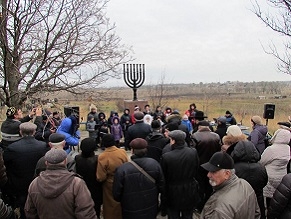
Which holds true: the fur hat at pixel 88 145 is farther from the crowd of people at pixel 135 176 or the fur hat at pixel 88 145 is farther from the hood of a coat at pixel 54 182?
→ the hood of a coat at pixel 54 182

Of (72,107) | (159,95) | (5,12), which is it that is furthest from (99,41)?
(159,95)

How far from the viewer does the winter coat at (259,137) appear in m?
5.24

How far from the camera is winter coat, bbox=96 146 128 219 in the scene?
3.65 metres

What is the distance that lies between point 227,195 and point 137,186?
128 centimetres

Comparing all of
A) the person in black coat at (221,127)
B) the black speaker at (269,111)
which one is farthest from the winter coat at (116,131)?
the black speaker at (269,111)

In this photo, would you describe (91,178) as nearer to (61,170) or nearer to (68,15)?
(61,170)

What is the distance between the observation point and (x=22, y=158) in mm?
3668

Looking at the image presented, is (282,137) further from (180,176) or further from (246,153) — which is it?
(180,176)

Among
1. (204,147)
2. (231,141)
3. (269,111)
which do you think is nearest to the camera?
(231,141)

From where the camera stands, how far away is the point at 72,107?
192 inches

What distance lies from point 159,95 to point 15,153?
17.2m

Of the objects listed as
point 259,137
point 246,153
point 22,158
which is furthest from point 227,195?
point 259,137

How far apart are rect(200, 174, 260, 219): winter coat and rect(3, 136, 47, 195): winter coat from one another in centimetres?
245

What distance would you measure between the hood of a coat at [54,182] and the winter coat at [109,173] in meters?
1.05
